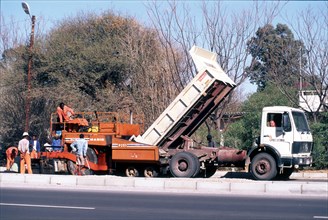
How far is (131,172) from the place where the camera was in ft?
66.5

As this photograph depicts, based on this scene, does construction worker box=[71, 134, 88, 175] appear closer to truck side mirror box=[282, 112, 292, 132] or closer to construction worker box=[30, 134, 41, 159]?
construction worker box=[30, 134, 41, 159]

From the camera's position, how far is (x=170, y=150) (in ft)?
64.6

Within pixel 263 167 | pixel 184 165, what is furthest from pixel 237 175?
pixel 184 165

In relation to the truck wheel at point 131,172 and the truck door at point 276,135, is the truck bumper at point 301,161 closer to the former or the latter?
the truck door at point 276,135

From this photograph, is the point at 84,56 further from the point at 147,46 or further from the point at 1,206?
the point at 1,206

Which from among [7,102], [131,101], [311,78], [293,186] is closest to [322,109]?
[311,78]

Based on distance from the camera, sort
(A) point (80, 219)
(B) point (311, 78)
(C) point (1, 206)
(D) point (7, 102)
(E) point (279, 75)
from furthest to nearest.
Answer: (D) point (7, 102), (E) point (279, 75), (B) point (311, 78), (C) point (1, 206), (A) point (80, 219)

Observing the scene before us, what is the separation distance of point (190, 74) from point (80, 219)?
16.4 meters

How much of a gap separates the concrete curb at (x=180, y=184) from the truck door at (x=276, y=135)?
59.4 inches

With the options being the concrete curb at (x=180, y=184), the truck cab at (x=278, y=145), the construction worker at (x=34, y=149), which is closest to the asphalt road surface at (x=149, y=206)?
the concrete curb at (x=180, y=184)

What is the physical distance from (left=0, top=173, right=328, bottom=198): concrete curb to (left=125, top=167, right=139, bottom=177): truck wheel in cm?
259

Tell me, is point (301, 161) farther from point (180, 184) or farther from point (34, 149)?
point (34, 149)

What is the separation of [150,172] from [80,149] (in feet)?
8.56

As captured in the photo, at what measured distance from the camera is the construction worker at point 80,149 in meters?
19.5
